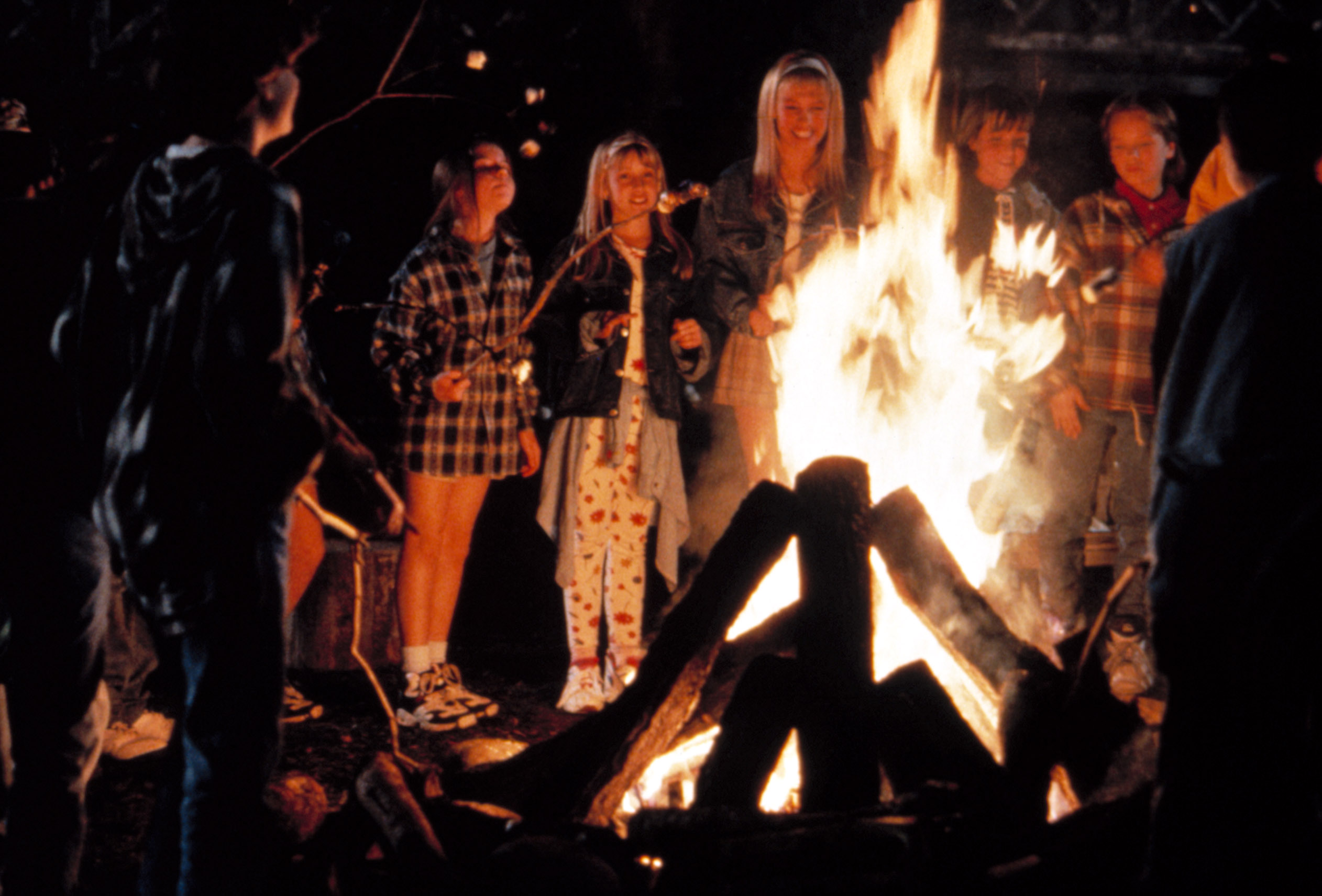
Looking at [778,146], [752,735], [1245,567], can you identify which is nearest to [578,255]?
[778,146]

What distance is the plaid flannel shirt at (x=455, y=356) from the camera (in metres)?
5.06

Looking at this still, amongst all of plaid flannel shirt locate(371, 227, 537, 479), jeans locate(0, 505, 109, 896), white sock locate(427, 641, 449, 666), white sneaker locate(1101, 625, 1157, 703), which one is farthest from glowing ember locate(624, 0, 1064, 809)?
jeans locate(0, 505, 109, 896)

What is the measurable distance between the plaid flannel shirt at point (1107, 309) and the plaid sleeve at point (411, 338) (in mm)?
3443

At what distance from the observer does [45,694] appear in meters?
2.67

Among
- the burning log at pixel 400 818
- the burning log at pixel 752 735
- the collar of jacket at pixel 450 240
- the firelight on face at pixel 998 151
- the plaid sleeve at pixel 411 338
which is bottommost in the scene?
the burning log at pixel 400 818

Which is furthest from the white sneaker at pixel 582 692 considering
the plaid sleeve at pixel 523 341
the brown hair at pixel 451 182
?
the brown hair at pixel 451 182

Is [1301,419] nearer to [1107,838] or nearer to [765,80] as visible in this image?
[1107,838]

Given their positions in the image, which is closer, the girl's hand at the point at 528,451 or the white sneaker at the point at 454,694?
the white sneaker at the point at 454,694

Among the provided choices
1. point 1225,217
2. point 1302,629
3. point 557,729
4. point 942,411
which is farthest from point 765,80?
point 1302,629

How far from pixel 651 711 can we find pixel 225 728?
1.29 metres

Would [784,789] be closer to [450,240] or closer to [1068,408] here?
[1068,408]

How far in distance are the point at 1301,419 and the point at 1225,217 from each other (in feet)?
1.83

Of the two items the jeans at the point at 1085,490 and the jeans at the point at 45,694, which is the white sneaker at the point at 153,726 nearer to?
the jeans at the point at 45,694

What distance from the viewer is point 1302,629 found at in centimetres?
222
